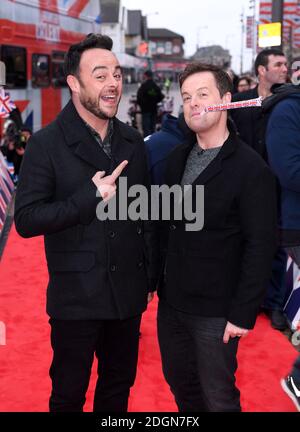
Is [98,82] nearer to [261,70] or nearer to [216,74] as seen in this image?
[216,74]

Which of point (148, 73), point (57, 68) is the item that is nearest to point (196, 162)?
point (57, 68)

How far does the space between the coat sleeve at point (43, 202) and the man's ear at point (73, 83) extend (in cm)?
28

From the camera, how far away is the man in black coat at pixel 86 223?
2.24m

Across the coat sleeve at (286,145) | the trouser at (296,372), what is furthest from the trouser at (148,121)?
the trouser at (296,372)

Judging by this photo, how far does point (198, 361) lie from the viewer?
245 cm

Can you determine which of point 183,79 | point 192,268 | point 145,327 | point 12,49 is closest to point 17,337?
point 145,327

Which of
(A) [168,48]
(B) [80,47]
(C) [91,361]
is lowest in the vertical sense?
(C) [91,361]

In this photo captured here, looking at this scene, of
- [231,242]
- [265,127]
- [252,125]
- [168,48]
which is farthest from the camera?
[168,48]

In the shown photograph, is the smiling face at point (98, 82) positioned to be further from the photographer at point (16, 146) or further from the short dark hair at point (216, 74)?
the photographer at point (16, 146)

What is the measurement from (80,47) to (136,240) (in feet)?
2.89

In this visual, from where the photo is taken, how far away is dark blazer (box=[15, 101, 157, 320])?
2.22 metres

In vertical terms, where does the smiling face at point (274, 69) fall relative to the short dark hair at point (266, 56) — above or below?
below

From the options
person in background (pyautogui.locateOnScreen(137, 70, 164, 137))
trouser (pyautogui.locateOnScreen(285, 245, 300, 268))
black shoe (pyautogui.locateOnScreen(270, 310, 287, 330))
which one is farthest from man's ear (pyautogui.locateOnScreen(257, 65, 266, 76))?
person in background (pyautogui.locateOnScreen(137, 70, 164, 137))

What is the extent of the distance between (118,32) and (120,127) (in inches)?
2484
